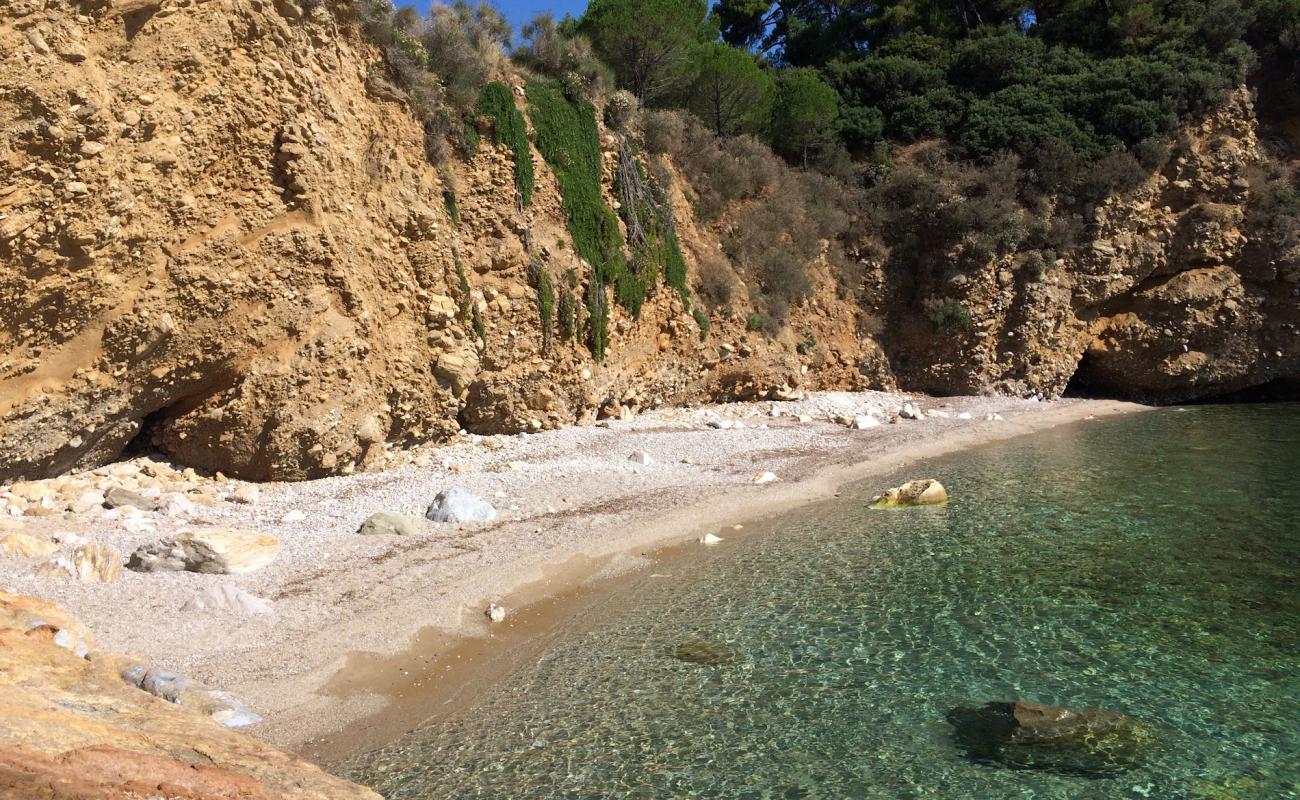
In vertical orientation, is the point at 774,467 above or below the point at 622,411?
below

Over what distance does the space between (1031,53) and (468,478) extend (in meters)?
27.3

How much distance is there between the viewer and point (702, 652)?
23.0 feet

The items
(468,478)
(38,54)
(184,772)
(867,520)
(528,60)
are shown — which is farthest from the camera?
(528,60)

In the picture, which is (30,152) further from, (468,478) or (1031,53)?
(1031,53)

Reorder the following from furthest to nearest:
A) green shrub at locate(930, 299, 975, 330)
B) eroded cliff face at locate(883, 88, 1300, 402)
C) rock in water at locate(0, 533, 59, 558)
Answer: eroded cliff face at locate(883, 88, 1300, 402) < green shrub at locate(930, 299, 975, 330) < rock in water at locate(0, 533, 59, 558)

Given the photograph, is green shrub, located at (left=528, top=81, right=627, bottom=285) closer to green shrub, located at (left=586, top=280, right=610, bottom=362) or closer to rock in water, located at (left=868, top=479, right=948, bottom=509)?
green shrub, located at (left=586, top=280, right=610, bottom=362)

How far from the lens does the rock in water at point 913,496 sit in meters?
12.1

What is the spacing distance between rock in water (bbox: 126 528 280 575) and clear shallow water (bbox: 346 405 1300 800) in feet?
11.4

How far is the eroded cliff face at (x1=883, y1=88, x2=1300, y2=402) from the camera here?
25562 millimetres

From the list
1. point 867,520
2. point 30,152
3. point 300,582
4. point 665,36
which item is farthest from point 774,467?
point 665,36

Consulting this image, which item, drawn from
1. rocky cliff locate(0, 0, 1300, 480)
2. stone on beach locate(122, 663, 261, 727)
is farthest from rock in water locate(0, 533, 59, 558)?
stone on beach locate(122, 663, 261, 727)

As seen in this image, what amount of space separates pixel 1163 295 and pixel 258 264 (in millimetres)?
26872

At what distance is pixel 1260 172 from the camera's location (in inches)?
1019

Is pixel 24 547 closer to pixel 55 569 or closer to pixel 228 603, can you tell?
pixel 55 569
